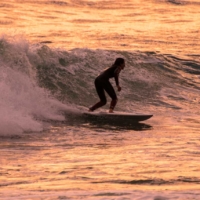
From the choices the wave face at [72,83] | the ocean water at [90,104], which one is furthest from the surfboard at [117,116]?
the wave face at [72,83]

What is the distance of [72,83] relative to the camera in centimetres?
2175

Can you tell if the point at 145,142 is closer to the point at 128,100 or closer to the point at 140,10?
the point at 128,100

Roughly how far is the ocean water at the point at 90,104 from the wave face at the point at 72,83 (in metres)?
0.04

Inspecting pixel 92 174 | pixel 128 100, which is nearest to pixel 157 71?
pixel 128 100

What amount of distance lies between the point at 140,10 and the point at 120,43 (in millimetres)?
12025

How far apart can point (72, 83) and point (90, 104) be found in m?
1.68

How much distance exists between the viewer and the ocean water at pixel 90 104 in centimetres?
1091

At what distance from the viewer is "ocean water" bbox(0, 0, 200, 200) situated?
10.9 m

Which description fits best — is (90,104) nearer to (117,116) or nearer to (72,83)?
(72,83)

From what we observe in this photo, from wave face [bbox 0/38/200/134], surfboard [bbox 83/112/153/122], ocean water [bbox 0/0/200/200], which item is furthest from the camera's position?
wave face [bbox 0/38/200/134]

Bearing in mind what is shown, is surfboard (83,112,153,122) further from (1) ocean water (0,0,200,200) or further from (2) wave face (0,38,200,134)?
(2) wave face (0,38,200,134)

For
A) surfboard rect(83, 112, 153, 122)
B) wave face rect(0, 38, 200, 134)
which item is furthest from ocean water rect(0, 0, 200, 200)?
surfboard rect(83, 112, 153, 122)

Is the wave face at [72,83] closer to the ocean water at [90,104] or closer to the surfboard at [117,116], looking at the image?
the ocean water at [90,104]

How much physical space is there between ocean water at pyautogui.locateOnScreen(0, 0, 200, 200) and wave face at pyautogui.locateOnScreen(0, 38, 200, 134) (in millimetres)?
36
